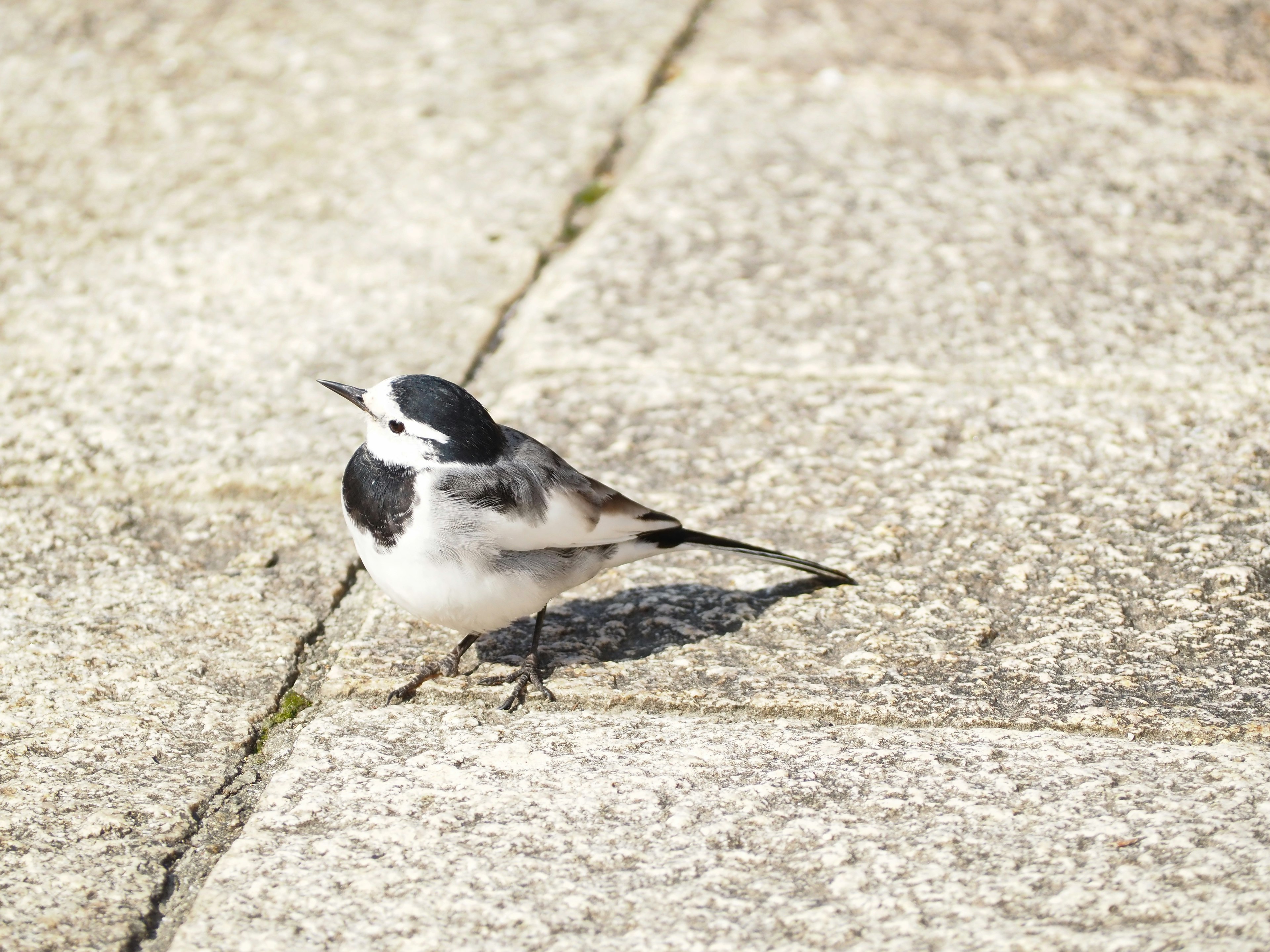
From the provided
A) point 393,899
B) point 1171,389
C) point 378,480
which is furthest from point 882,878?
point 1171,389

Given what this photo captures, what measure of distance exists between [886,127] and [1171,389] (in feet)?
5.95

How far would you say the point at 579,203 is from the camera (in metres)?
4.89

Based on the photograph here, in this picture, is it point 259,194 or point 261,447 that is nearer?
point 261,447

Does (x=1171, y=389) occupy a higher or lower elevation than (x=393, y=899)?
lower

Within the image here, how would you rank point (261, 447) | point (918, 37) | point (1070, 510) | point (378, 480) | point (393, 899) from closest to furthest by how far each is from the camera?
1. point (393, 899)
2. point (378, 480)
3. point (1070, 510)
4. point (261, 447)
5. point (918, 37)

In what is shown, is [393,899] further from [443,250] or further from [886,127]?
[886,127]

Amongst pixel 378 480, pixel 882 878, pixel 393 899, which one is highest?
pixel 378 480

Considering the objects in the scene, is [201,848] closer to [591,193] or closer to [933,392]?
[933,392]

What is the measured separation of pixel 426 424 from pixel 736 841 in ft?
3.79

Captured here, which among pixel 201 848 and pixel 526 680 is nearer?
pixel 201 848

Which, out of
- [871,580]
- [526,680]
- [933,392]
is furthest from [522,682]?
[933,392]

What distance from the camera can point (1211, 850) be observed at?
227 centimetres

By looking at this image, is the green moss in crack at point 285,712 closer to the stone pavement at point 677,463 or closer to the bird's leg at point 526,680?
the stone pavement at point 677,463

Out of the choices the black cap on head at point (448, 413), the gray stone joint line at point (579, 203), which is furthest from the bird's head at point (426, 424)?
the gray stone joint line at point (579, 203)
